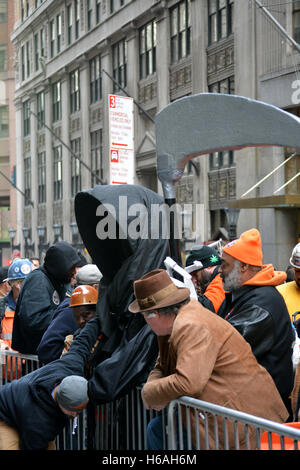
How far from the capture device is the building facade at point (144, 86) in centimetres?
2472

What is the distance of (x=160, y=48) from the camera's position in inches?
1259

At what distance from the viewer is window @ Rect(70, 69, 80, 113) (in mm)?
42469

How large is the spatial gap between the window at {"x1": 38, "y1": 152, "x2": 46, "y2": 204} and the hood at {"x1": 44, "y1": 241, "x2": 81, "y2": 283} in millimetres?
41265

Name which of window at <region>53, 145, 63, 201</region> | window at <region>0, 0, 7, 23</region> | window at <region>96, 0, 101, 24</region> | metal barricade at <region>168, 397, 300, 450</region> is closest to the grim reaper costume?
metal barricade at <region>168, 397, 300, 450</region>

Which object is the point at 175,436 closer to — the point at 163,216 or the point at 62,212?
the point at 163,216

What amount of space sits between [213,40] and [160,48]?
4.27 meters

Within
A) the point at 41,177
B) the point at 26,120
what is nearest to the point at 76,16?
the point at 41,177

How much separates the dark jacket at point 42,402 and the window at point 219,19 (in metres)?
23.7

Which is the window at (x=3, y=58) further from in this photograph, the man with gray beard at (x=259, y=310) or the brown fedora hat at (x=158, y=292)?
the brown fedora hat at (x=158, y=292)

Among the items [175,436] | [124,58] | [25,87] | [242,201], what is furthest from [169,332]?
[25,87]

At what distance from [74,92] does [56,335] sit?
3847 centimetres

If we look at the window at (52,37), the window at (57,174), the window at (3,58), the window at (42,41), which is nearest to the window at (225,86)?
the window at (57,174)

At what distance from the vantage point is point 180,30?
1201 inches

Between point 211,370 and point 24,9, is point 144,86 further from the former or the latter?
point 211,370
